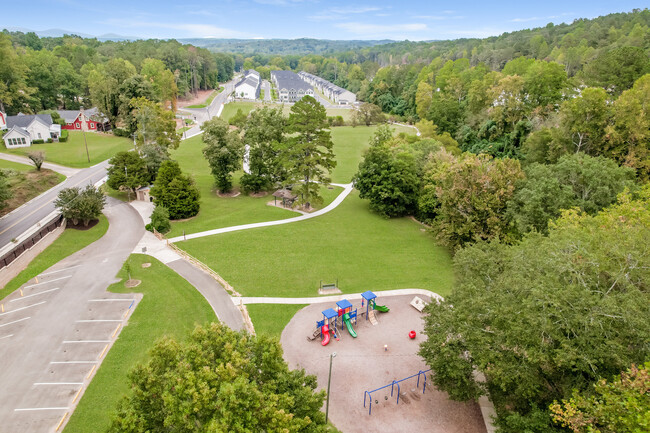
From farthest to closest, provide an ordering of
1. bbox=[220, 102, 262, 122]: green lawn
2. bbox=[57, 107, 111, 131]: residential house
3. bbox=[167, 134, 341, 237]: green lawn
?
bbox=[220, 102, 262, 122]: green lawn, bbox=[57, 107, 111, 131]: residential house, bbox=[167, 134, 341, 237]: green lawn

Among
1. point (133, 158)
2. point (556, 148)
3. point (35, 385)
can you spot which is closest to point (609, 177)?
point (556, 148)

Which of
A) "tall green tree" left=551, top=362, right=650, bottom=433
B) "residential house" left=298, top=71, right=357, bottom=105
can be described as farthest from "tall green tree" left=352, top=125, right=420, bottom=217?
"residential house" left=298, top=71, right=357, bottom=105

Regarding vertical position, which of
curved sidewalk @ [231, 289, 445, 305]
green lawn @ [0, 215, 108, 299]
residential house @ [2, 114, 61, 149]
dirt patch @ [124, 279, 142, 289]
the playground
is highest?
residential house @ [2, 114, 61, 149]

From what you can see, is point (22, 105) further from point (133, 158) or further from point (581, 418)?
point (581, 418)

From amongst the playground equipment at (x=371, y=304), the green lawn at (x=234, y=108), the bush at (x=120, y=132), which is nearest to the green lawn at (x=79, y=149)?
the bush at (x=120, y=132)

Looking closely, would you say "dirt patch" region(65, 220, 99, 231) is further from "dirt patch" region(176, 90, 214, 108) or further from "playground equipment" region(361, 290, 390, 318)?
"dirt patch" region(176, 90, 214, 108)

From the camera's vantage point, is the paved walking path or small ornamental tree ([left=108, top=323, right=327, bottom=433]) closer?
small ornamental tree ([left=108, top=323, right=327, bottom=433])

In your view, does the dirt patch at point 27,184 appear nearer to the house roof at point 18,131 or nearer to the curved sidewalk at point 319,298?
the house roof at point 18,131
